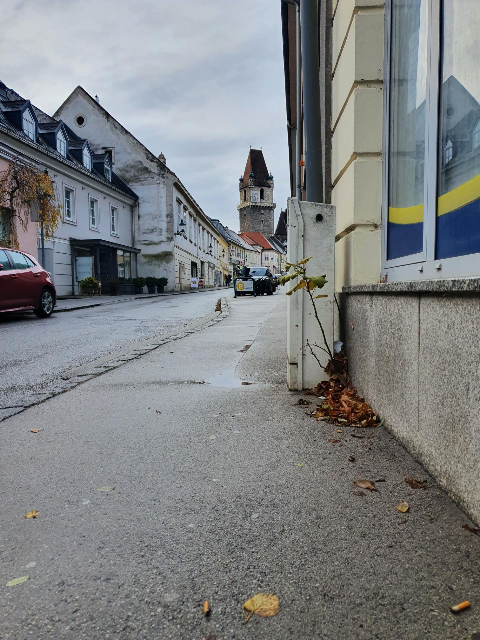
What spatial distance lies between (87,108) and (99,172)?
21.9 feet

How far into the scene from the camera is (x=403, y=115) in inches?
134

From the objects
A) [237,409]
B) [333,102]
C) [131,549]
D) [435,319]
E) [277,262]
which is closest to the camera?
[131,549]

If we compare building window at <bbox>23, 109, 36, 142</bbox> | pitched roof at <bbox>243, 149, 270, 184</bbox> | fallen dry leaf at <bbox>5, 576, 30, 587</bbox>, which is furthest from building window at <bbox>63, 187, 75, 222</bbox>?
pitched roof at <bbox>243, 149, 270, 184</bbox>

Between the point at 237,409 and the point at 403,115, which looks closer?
the point at 403,115

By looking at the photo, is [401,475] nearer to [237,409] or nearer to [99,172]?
[237,409]

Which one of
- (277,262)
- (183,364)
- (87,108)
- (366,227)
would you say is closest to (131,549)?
(366,227)

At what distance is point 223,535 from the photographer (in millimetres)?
1879

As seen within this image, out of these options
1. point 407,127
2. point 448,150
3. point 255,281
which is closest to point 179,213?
point 255,281

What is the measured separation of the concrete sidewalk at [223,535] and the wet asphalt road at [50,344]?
1370 millimetres

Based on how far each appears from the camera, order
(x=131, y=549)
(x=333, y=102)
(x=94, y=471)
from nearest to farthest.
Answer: (x=131, y=549) → (x=94, y=471) → (x=333, y=102)

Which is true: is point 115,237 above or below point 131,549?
above

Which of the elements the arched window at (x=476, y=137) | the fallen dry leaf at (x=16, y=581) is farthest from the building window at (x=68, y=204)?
the fallen dry leaf at (x=16, y=581)

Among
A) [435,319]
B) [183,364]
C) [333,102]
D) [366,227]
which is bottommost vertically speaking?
[183,364]

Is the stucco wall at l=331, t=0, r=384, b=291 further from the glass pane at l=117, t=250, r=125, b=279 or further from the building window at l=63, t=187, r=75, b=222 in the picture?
the glass pane at l=117, t=250, r=125, b=279
